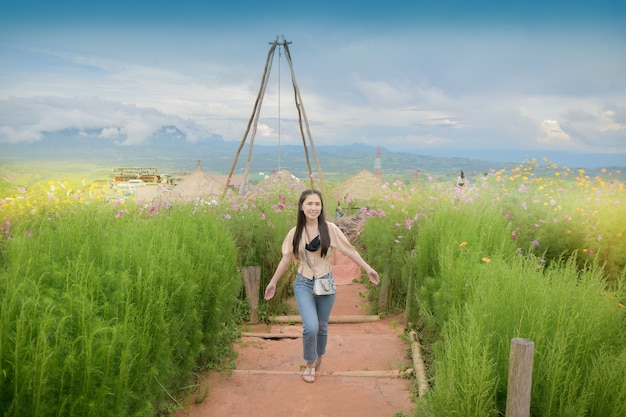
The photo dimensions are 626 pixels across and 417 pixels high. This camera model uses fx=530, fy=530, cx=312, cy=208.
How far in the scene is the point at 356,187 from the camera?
15664 millimetres

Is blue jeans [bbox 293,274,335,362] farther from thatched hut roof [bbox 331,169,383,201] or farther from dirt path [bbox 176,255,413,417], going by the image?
thatched hut roof [bbox 331,169,383,201]

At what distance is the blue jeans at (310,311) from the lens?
4.17 meters

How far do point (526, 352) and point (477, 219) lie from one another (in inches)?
124

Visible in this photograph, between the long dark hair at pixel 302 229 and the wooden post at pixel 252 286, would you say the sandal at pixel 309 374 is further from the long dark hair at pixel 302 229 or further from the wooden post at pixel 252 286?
the wooden post at pixel 252 286

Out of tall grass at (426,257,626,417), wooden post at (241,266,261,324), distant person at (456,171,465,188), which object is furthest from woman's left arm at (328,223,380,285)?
distant person at (456,171,465,188)

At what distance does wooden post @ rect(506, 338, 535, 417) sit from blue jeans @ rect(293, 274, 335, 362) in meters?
1.95

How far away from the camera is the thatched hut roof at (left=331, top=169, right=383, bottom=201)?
604 inches

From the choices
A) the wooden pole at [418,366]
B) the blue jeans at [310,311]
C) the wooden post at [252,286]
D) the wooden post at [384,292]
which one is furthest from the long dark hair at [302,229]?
the wooden post at [384,292]

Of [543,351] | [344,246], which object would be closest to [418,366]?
[344,246]

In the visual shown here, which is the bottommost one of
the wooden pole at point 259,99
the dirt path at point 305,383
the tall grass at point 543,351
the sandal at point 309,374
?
the dirt path at point 305,383

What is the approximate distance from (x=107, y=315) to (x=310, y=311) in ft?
5.95

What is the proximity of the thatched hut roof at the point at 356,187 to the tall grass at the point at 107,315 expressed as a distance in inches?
418

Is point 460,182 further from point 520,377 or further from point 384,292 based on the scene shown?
point 520,377

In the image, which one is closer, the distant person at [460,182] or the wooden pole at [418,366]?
the wooden pole at [418,366]
